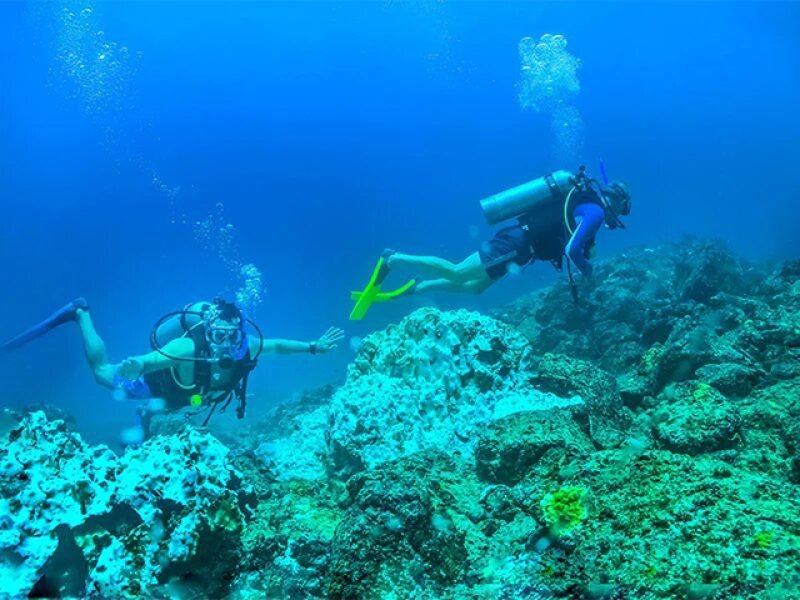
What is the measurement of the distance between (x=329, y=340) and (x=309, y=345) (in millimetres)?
362

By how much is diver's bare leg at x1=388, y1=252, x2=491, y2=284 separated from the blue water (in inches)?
2346

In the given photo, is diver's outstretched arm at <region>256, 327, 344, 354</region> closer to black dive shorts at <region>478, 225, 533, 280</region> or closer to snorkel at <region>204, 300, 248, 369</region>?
snorkel at <region>204, 300, 248, 369</region>

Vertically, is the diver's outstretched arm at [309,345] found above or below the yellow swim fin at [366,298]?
below

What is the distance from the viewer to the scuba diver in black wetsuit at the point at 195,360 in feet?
20.9

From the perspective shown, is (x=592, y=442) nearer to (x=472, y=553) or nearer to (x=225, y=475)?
(x=472, y=553)

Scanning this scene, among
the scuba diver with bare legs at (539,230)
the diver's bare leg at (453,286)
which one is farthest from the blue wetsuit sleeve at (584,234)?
the diver's bare leg at (453,286)

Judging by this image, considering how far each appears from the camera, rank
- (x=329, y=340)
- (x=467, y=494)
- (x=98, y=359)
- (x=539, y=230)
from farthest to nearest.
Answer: (x=329, y=340) < (x=98, y=359) < (x=539, y=230) < (x=467, y=494)

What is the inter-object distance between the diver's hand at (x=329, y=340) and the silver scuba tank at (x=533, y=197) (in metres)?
3.05

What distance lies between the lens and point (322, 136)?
404 ft

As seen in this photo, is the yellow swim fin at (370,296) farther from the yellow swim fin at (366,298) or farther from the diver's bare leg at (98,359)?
the diver's bare leg at (98,359)

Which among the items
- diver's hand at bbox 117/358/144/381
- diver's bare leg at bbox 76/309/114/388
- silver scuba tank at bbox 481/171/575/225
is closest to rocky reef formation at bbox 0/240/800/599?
diver's hand at bbox 117/358/144/381

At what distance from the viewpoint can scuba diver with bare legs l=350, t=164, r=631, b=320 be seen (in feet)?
21.7

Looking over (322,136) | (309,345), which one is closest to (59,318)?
(309,345)

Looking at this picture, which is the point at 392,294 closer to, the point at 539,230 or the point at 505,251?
the point at 505,251
